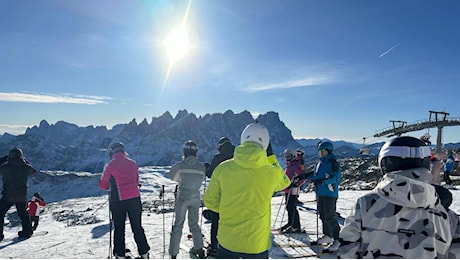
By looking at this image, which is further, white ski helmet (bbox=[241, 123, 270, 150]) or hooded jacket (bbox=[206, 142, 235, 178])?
hooded jacket (bbox=[206, 142, 235, 178])

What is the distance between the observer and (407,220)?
8.25 ft

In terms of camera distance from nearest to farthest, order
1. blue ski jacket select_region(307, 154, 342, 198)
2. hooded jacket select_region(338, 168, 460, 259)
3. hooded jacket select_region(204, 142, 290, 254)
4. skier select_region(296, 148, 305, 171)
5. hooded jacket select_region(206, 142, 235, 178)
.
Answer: hooded jacket select_region(338, 168, 460, 259)
hooded jacket select_region(204, 142, 290, 254)
hooded jacket select_region(206, 142, 235, 178)
blue ski jacket select_region(307, 154, 342, 198)
skier select_region(296, 148, 305, 171)

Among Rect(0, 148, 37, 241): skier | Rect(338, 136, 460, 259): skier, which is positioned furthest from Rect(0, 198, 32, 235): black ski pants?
Rect(338, 136, 460, 259): skier

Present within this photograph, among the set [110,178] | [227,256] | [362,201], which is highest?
[362,201]

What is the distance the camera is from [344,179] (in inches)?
1319

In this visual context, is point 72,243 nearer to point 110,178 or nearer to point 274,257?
point 110,178

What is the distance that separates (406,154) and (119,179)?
570 centimetres

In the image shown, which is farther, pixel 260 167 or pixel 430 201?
pixel 260 167

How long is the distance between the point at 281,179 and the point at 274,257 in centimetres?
394

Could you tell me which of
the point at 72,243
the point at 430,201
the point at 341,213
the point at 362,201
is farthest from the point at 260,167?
the point at 341,213

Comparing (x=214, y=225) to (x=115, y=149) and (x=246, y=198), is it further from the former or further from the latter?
(x=246, y=198)

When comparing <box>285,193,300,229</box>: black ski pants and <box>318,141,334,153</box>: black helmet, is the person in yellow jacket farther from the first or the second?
<box>285,193,300,229</box>: black ski pants

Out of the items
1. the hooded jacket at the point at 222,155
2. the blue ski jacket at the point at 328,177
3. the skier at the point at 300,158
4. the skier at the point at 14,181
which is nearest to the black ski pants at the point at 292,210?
the skier at the point at 300,158

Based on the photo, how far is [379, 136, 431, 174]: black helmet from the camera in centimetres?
255
